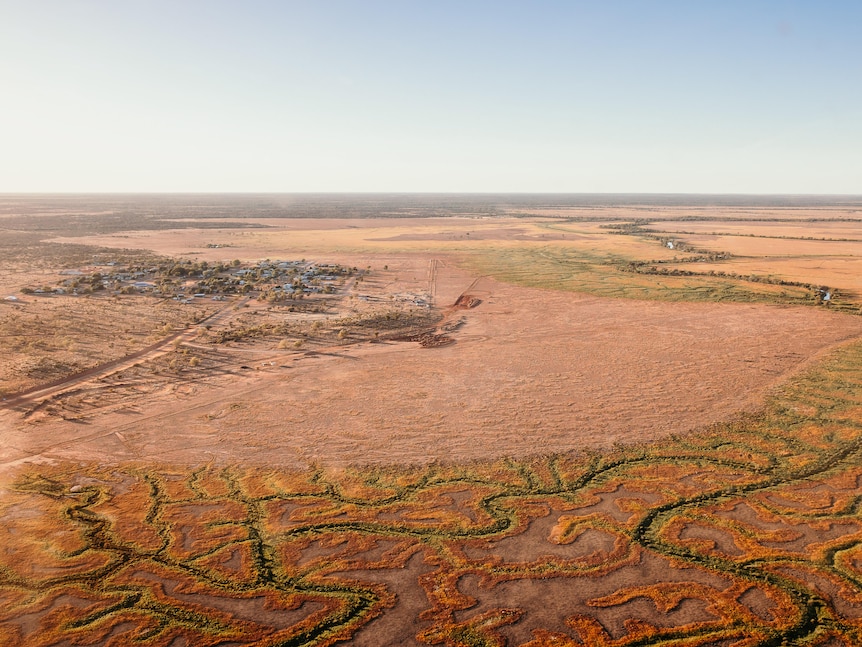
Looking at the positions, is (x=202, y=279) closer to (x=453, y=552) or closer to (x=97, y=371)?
(x=97, y=371)

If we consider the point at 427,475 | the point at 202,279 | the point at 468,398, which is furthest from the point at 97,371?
the point at 202,279

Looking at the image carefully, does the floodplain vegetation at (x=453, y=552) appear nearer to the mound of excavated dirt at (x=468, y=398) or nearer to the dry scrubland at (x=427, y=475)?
the dry scrubland at (x=427, y=475)

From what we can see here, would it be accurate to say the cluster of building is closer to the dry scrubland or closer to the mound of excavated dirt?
the dry scrubland

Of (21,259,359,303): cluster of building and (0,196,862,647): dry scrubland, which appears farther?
(21,259,359,303): cluster of building

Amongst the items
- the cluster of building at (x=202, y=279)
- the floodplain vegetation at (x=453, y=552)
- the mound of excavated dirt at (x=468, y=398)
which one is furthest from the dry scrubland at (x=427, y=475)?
the cluster of building at (x=202, y=279)

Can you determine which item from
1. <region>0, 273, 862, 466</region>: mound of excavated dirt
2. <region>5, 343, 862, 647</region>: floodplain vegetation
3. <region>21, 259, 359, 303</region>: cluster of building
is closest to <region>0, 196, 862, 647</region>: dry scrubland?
<region>5, 343, 862, 647</region>: floodplain vegetation

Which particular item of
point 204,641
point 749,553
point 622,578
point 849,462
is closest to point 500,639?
point 622,578

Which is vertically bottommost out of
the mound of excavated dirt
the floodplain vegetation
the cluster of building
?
the floodplain vegetation

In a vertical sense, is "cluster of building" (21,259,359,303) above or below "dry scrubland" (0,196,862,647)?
above
